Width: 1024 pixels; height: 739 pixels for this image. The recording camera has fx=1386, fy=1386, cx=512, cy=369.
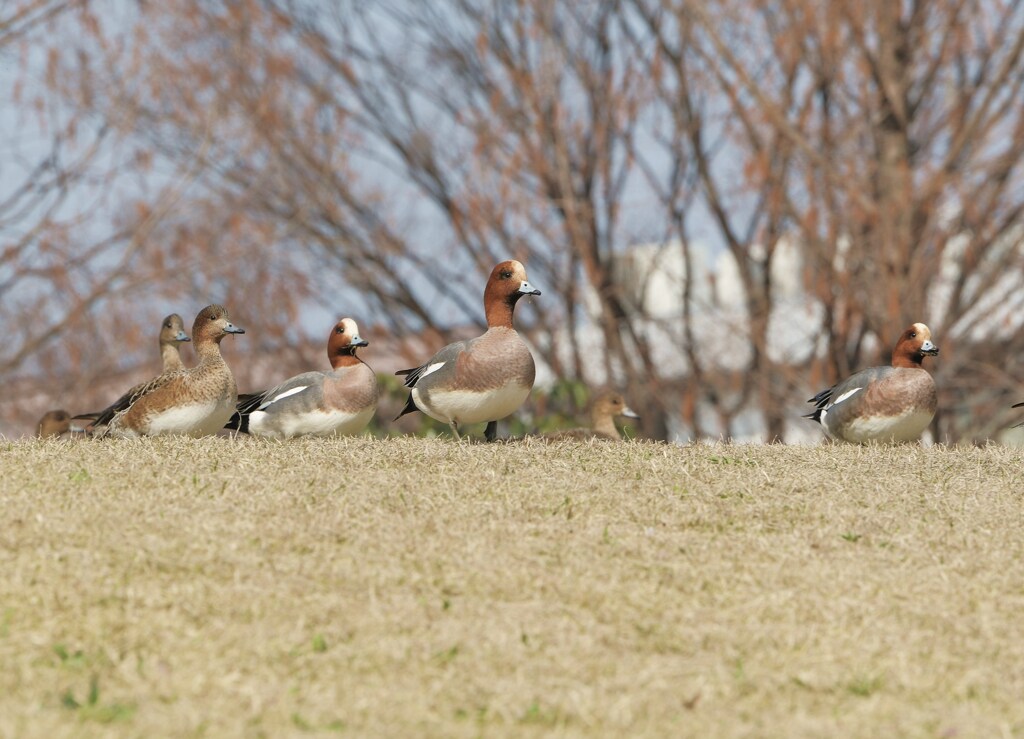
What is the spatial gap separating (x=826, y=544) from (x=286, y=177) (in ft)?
39.6

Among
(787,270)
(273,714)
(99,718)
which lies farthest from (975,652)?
(787,270)

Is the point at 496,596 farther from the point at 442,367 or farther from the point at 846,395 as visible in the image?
the point at 846,395

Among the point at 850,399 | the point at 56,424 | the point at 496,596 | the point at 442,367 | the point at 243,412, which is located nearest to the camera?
the point at 496,596

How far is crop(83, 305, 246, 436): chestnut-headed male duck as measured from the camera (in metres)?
7.67

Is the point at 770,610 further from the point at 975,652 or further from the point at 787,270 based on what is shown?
the point at 787,270

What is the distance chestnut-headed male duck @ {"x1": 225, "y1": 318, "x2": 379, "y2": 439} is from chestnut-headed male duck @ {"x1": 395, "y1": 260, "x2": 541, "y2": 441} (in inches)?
13.0

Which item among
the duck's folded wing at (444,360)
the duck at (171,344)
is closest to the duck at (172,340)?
the duck at (171,344)

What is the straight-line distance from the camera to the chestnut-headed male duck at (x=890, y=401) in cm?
813

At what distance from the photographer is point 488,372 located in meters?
7.62

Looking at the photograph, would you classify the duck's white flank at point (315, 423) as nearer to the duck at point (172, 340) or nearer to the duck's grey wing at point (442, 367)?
the duck's grey wing at point (442, 367)

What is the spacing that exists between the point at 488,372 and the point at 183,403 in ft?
5.56

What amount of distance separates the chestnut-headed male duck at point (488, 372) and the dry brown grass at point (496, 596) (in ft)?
2.27

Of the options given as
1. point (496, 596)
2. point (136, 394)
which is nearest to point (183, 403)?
point (136, 394)

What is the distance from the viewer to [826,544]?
19.5ft
